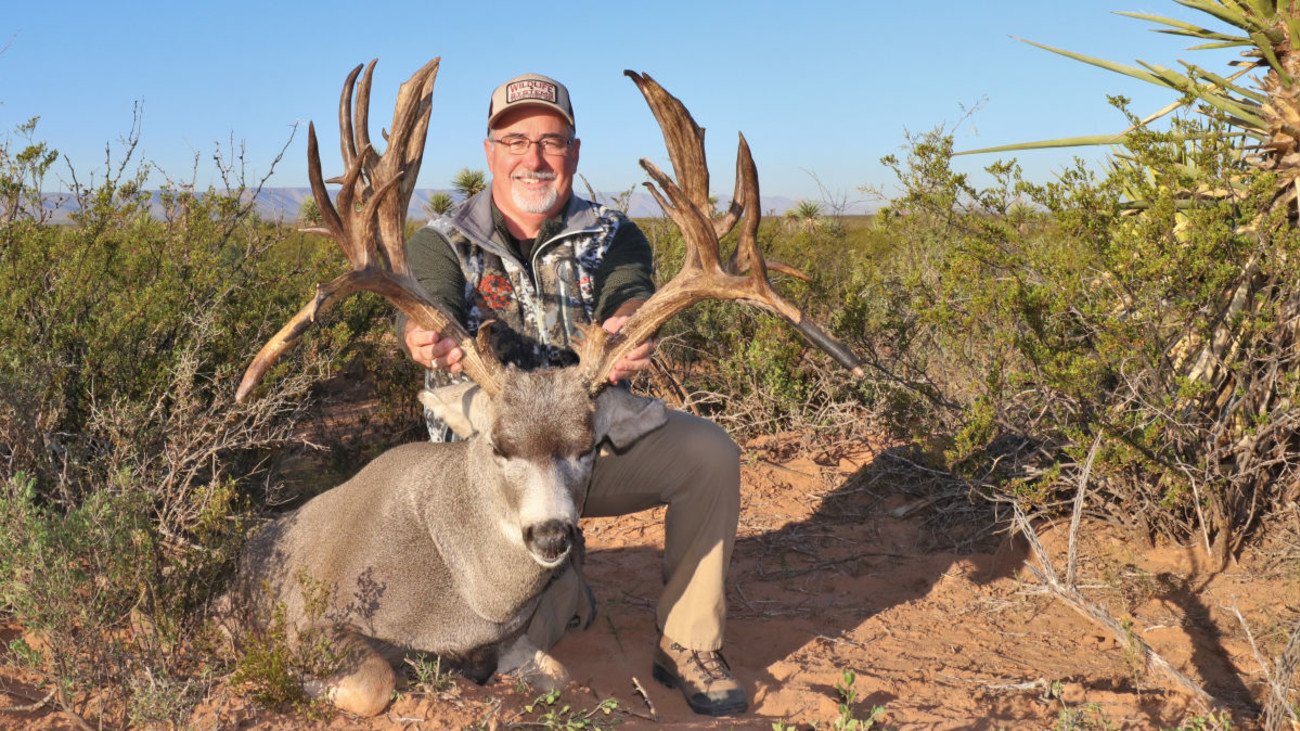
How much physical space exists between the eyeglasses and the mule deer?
917mm

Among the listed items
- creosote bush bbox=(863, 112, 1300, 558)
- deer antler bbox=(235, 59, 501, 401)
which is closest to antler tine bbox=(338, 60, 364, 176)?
deer antler bbox=(235, 59, 501, 401)

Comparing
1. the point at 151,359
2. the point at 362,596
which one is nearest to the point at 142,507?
the point at 362,596

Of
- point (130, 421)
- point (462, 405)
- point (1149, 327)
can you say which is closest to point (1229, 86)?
point (1149, 327)

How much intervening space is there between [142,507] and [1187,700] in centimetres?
450

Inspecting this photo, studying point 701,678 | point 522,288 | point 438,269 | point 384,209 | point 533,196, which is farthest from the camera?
point 533,196

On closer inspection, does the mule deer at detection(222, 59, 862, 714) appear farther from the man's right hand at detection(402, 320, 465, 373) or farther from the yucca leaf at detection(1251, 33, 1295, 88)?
the yucca leaf at detection(1251, 33, 1295, 88)

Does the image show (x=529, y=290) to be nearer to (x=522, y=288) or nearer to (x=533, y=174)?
(x=522, y=288)

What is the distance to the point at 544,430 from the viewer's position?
392 centimetres

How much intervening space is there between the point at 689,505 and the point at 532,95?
234cm

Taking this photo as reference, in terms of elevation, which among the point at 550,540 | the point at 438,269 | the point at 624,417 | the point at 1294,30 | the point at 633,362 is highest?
the point at 1294,30

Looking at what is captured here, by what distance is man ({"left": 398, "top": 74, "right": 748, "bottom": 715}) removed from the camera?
184 inches

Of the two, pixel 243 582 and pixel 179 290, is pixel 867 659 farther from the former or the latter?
pixel 179 290

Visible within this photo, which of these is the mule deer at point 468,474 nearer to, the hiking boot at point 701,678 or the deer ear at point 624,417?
the deer ear at point 624,417

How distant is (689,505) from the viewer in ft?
15.6
